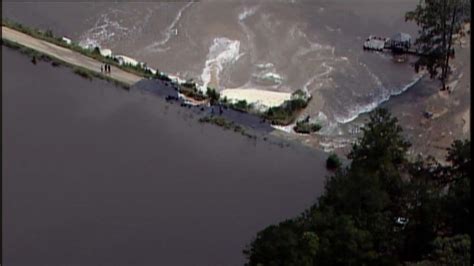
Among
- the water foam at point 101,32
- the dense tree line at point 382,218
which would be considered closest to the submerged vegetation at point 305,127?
the dense tree line at point 382,218

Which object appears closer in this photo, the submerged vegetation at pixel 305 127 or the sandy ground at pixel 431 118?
the sandy ground at pixel 431 118

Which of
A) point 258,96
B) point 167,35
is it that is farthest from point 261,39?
point 258,96

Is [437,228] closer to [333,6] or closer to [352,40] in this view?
[352,40]

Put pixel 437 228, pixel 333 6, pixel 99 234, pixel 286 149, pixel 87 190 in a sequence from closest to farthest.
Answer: pixel 437 228 → pixel 99 234 → pixel 87 190 → pixel 286 149 → pixel 333 6

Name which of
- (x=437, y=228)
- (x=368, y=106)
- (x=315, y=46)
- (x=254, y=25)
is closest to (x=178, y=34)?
(x=254, y=25)

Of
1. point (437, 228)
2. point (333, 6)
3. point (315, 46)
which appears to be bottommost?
point (437, 228)

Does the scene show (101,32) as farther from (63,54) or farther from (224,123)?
(224,123)

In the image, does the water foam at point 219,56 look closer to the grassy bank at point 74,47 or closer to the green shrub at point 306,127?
the grassy bank at point 74,47
